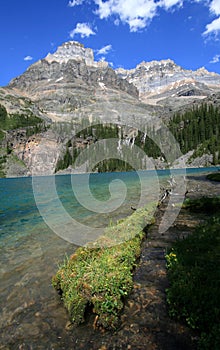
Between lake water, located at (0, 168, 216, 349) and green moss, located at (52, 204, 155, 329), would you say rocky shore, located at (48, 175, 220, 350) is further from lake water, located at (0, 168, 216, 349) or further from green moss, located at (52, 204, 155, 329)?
lake water, located at (0, 168, 216, 349)

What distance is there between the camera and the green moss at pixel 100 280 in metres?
8.64

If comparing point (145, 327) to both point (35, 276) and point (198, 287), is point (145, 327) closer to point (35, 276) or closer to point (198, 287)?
point (198, 287)

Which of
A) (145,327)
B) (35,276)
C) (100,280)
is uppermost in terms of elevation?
(100,280)

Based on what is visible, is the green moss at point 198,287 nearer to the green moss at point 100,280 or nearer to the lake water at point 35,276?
the green moss at point 100,280

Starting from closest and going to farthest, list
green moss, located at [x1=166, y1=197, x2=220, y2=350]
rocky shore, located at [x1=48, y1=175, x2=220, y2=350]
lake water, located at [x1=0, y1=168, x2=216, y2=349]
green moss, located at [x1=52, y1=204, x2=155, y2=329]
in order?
green moss, located at [x1=166, y1=197, x2=220, y2=350] → rocky shore, located at [x1=48, y1=175, x2=220, y2=350] → lake water, located at [x1=0, y1=168, x2=216, y2=349] → green moss, located at [x1=52, y1=204, x2=155, y2=329]

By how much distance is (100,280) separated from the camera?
9344 mm

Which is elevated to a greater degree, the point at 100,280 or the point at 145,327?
the point at 100,280

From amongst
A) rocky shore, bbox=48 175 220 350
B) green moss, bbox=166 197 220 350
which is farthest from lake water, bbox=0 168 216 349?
green moss, bbox=166 197 220 350

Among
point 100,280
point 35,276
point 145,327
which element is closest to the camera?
point 145,327

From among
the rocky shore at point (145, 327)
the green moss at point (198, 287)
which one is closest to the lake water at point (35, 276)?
the rocky shore at point (145, 327)

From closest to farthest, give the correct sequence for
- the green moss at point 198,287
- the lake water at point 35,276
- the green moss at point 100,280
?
the green moss at point 198,287 → the lake water at point 35,276 → the green moss at point 100,280

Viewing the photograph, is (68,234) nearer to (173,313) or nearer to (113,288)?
(113,288)

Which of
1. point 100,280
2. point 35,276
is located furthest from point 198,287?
point 35,276

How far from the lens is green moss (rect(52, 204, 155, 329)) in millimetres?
8641
